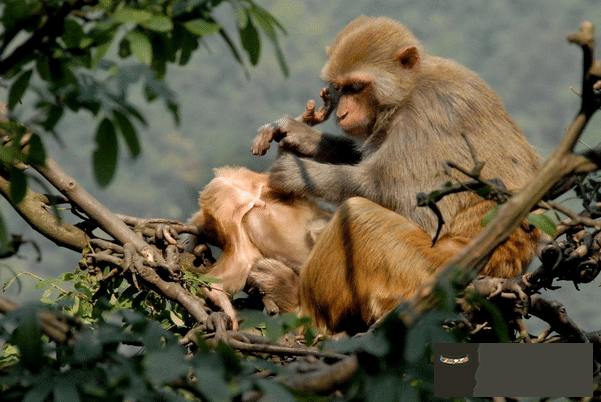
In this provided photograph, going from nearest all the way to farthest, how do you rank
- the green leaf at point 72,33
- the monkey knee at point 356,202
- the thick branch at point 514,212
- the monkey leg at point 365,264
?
the thick branch at point 514,212, the green leaf at point 72,33, the monkey leg at point 365,264, the monkey knee at point 356,202

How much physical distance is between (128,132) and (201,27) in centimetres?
32

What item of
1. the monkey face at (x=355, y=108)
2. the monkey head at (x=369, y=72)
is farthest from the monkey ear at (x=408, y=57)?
the monkey face at (x=355, y=108)

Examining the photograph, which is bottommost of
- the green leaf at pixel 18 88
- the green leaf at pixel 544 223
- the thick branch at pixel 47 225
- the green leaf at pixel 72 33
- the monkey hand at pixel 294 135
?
the thick branch at pixel 47 225

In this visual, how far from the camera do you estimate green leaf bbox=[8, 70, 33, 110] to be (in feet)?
5.64

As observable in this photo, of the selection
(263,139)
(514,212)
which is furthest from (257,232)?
(514,212)

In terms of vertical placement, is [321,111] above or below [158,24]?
below

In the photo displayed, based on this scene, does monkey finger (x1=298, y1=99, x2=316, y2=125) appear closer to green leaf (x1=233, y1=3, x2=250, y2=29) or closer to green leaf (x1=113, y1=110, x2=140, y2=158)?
green leaf (x1=233, y1=3, x2=250, y2=29)

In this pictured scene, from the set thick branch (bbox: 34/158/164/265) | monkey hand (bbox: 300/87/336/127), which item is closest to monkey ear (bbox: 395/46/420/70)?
monkey hand (bbox: 300/87/336/127)

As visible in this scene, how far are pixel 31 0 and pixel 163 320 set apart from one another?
2339mm

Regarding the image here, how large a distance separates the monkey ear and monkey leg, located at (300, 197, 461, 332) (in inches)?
42.6

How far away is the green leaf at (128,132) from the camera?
1553mm

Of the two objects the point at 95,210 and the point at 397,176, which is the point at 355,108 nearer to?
the point at 397,176

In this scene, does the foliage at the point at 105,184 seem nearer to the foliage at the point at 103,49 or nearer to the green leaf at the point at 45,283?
the foliage at the point at 103,49

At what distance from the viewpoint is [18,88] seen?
173 centimetres
